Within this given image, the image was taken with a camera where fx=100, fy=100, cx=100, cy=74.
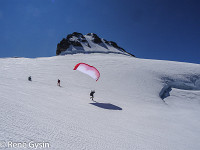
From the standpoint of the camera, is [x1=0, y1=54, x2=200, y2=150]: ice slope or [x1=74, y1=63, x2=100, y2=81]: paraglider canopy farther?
[x1=74, y1=63, x2=100, y2=81]: paraglider canopy

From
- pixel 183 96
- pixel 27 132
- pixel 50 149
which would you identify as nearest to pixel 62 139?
pixel 50 149

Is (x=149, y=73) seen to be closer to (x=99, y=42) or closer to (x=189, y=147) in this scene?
(x=189, y=147)

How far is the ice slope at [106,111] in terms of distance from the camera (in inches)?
119

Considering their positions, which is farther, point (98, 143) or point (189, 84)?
point (189, 84)

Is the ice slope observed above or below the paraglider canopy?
below

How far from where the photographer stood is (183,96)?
520 inches

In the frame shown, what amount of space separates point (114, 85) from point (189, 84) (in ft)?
39.4

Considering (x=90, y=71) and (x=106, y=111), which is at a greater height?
(x=90, y=71)

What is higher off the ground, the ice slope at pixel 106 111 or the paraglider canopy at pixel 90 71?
the paraglider canopy at pixel 90 71

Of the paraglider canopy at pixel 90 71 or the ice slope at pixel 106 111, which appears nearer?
the ice slope at pixel 106 111

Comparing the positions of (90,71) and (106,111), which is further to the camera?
(90,71)

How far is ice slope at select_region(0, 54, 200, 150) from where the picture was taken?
9.95ft

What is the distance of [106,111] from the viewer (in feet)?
23.6

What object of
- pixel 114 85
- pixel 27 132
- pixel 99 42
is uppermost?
pixel 99 42
